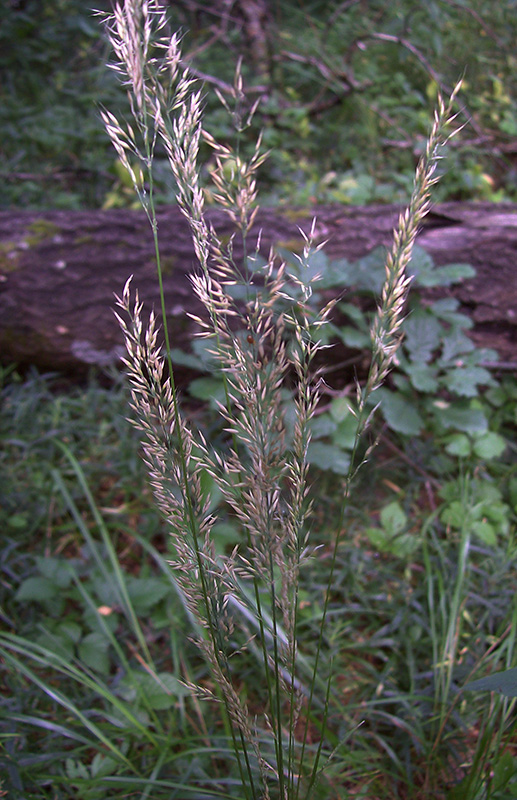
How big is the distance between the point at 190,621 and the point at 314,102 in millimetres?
3906

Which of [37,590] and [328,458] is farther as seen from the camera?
[328,458]

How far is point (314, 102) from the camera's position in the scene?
13.7ft

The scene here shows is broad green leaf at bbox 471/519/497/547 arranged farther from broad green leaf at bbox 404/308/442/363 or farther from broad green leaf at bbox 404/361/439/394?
broad green leaf at bbox 404/308/442/363

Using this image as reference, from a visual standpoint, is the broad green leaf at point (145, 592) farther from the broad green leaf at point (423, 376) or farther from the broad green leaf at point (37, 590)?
the broad green leaf at point (423, 376)

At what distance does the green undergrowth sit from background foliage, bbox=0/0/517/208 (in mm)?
1746

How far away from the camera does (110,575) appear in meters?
1.81

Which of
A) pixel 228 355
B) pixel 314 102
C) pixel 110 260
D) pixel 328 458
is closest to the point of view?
pixel 228 355

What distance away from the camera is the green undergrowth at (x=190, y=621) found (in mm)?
1275

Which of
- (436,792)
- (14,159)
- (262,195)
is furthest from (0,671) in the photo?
(14,159)

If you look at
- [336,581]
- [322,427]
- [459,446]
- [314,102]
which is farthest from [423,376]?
[314,102]

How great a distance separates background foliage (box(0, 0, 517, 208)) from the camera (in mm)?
3518

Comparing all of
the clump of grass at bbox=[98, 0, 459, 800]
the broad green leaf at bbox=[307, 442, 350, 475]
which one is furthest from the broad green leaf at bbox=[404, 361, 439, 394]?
the clump of grass at bbox=[98, 0, 459, 800]

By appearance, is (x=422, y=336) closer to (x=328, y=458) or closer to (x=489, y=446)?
(x=489, y=446)

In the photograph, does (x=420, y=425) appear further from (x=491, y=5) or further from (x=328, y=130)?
(x=491, y=5)
